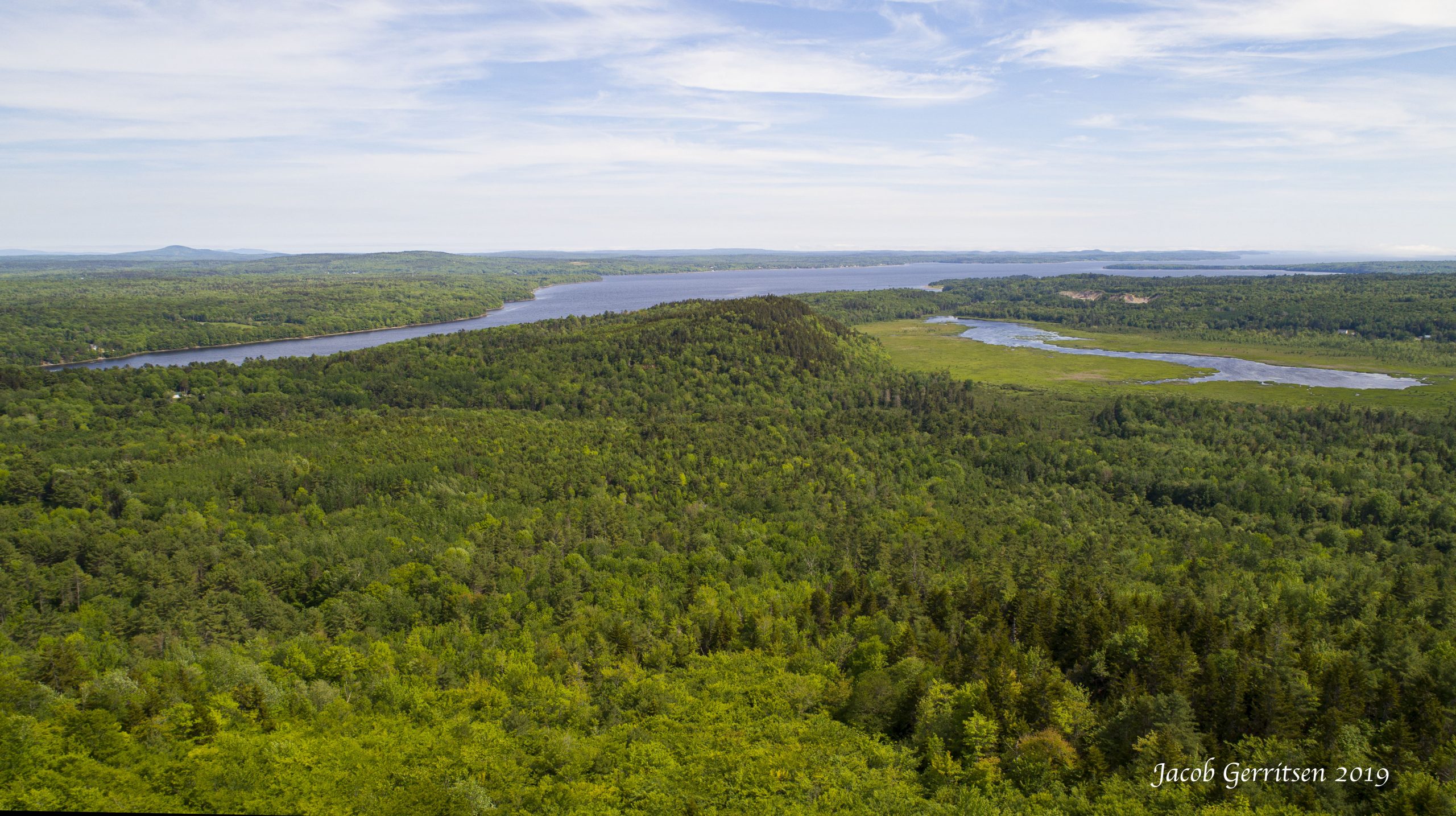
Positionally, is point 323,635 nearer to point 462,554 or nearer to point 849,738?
point 462,554

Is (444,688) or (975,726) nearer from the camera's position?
(975,726)

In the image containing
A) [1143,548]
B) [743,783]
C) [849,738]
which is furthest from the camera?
[1143,548]

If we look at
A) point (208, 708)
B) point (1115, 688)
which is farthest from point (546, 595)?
point (1115, 688)

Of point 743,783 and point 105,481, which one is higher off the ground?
point 105,481

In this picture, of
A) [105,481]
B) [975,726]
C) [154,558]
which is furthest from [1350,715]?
[105,481]

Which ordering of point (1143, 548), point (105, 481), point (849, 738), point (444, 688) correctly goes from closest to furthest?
point (849, 738), point (444, 688), point (1143, 548), point (105, 481)

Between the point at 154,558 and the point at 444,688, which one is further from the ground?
the point at 154,558

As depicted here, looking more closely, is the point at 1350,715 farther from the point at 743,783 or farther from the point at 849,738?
the point at 743,783
